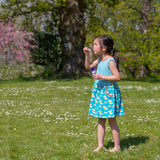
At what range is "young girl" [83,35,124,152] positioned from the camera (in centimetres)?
476

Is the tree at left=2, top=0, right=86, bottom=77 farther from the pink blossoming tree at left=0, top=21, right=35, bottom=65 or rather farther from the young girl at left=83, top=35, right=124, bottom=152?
the young girl at left=83, top=35, right=124, bottom=152

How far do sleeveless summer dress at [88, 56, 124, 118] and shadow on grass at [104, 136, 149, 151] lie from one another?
80 cm

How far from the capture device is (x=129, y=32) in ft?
96.7

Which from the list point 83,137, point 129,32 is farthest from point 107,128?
point 129,32

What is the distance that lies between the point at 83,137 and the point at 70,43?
1653 cm

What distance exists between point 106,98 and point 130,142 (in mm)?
1288

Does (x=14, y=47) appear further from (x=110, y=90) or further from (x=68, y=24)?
(x=110, y=90)

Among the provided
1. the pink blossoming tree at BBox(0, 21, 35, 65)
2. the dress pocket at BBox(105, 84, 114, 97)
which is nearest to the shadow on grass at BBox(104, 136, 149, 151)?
the dress pocket at BBox(105, 84, 114, 97)

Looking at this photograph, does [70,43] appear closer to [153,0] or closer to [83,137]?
[153,0]

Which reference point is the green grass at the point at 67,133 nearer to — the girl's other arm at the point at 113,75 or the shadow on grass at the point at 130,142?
the shadow on grass at the point at 130,142

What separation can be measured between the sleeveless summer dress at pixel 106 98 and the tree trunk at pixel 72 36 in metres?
16.6

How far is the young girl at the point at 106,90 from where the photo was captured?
4762 mm

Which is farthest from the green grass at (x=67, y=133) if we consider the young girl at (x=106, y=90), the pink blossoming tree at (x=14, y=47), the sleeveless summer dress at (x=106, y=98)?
the pink blossoming tree at (x=14, y=47)

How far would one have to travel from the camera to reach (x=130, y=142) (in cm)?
555
